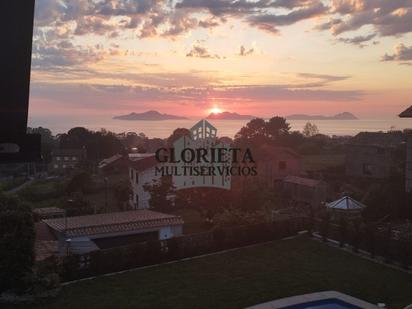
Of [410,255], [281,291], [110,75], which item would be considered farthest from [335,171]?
[281,291]

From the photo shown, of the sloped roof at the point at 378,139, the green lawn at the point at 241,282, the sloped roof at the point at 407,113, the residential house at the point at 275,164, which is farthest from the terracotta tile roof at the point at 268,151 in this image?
the green lawn at the point at 241,282

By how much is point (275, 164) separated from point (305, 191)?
5050 mm

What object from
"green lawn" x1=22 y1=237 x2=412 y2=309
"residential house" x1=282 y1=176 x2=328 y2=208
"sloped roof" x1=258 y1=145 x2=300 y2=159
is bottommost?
"green lawn" x1=22 y1=237 x2=412 y2=309

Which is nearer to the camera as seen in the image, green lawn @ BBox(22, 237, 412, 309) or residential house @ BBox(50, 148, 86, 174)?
green lawn @ BBox(22, 237, 412, 309)

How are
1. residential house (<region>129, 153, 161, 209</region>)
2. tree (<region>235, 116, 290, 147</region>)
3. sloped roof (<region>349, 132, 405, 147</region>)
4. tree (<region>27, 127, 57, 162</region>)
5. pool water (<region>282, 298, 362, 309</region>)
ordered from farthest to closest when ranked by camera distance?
1. tree (<region>235, 116, 290, 147</region>)
2. sloped roof (<region>349, 132, 405, 147</region>)
3. residential house (<region>129, 153, 161, 209</region>)
4. pool water (<region>282, 298, 362, 309</region>)
5. tree (<region>27, 127, 57, 162</region>)

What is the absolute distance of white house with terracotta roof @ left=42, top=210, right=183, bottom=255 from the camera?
1466cm

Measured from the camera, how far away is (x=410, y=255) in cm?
1288

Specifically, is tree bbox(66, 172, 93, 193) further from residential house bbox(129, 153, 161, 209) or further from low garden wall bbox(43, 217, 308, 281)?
low garden wall bbox(43, 217, 308, 281)

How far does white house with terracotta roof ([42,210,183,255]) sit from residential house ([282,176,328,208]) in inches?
450

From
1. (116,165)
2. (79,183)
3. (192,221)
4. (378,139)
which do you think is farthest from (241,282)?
(116,165)

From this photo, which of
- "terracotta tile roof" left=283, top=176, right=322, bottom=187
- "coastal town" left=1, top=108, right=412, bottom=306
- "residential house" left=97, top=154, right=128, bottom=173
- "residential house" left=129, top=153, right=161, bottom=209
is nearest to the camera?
"coastal town" left=1, top=108, right=412, bottom=306

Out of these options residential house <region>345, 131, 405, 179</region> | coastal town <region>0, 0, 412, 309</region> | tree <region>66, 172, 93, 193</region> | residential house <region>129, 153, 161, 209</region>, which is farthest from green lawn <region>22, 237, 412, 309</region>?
tree <region>66, 172, 93, 193</region>

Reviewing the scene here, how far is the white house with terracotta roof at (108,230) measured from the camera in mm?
14656

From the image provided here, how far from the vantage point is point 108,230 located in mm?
15242
